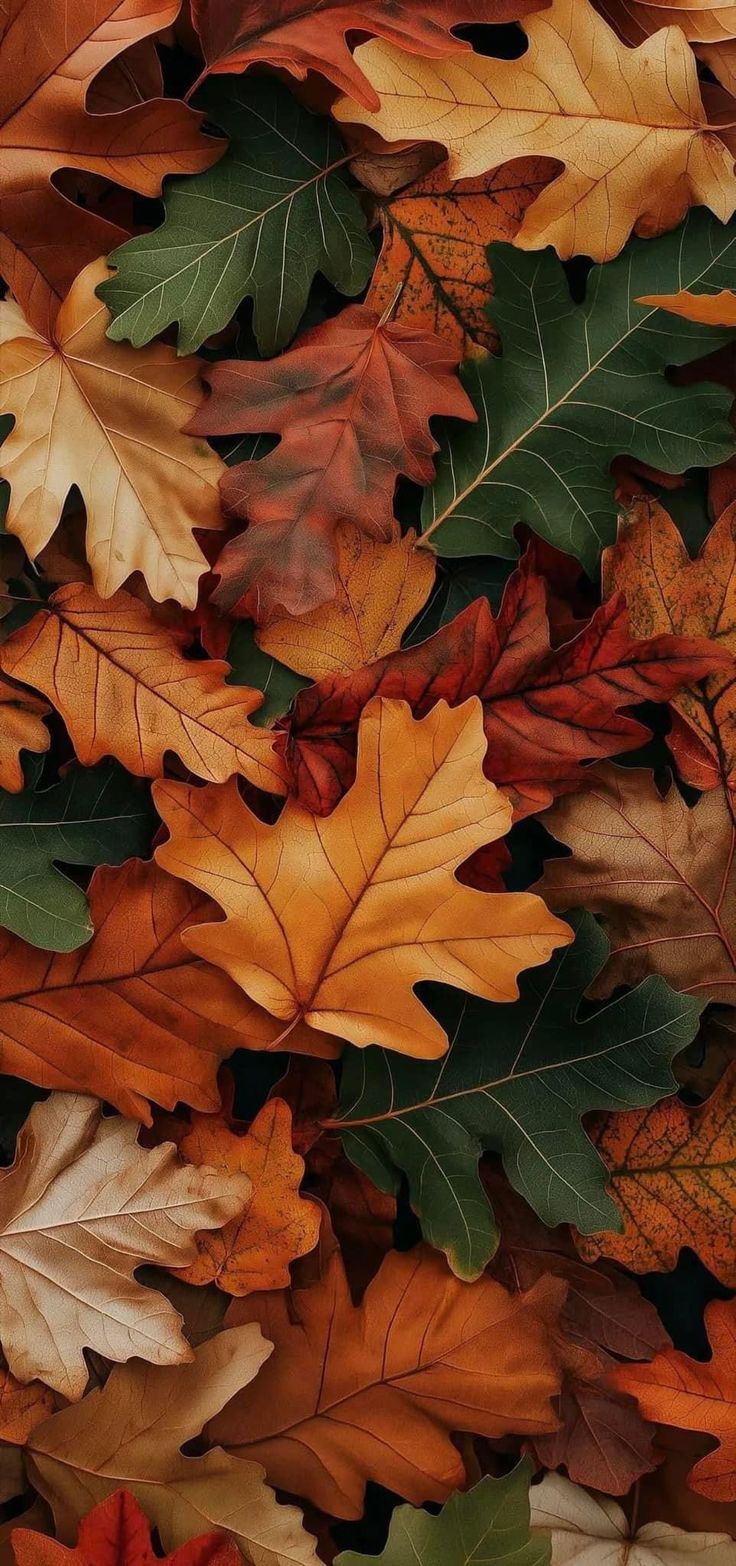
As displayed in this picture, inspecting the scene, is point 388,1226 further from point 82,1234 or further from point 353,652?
point 353,652

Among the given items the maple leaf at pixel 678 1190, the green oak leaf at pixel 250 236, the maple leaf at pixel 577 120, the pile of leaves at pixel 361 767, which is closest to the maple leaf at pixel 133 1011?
the pile of leaves at pixel 361 767

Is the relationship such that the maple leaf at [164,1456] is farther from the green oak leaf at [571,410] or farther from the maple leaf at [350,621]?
the green oak leaf at [571,410]

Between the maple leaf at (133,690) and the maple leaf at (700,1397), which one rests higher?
the maple leaf at (133,690)

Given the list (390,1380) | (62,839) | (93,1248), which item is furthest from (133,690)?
(390,1380)

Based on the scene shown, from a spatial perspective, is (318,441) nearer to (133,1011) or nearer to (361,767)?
(361,767)

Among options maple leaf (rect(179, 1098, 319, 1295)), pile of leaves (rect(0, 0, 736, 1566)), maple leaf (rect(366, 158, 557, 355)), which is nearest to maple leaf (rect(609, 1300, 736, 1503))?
pile of leaves (rect(0, 0, 736, 1566))

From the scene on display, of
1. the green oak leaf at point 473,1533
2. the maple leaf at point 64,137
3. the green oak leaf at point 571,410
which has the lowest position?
the green oak leaf at point 473,1533
